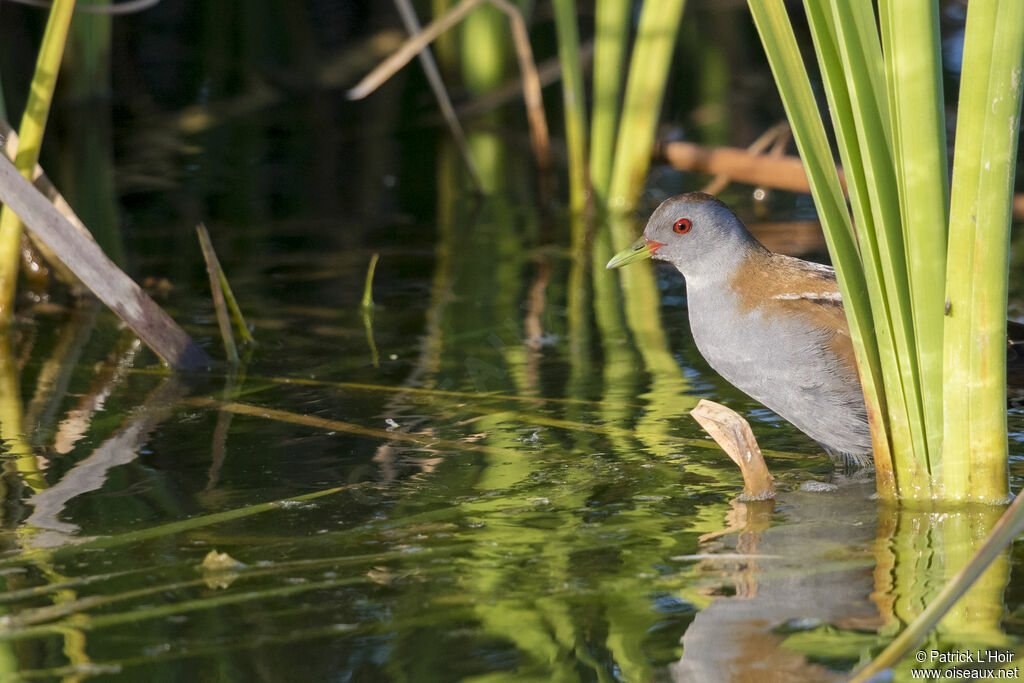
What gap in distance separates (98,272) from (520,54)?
3.27m

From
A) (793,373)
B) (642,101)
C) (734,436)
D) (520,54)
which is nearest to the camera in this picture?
(734,436)

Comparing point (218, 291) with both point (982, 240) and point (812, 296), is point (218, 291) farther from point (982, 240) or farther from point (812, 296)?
point (982, 240)

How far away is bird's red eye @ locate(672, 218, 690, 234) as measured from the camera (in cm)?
370

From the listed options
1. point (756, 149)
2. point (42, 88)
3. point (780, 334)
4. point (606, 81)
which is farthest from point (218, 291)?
point (756, 149)

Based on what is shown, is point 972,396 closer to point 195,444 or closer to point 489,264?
point 195,444

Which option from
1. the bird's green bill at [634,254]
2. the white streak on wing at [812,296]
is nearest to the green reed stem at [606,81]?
the bird's green bill at [634,254]

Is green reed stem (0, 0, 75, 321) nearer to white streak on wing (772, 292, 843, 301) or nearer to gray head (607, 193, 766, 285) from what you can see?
gray head (607, 193, 766, 285)

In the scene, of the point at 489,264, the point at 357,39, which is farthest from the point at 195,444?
the point at 357,39

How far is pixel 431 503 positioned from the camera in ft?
10.0

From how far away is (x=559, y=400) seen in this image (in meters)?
3.88

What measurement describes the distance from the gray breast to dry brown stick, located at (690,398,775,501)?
11.4 inches

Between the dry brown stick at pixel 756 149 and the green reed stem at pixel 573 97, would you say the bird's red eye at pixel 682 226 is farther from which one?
the dry brown stick at pixel 756 149

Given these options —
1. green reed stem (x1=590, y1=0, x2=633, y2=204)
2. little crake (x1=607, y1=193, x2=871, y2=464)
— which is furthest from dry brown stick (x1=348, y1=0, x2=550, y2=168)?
little crake (x1=607, y1=193, x2=871, y2=464)

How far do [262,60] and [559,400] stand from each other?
7578 millimetres
